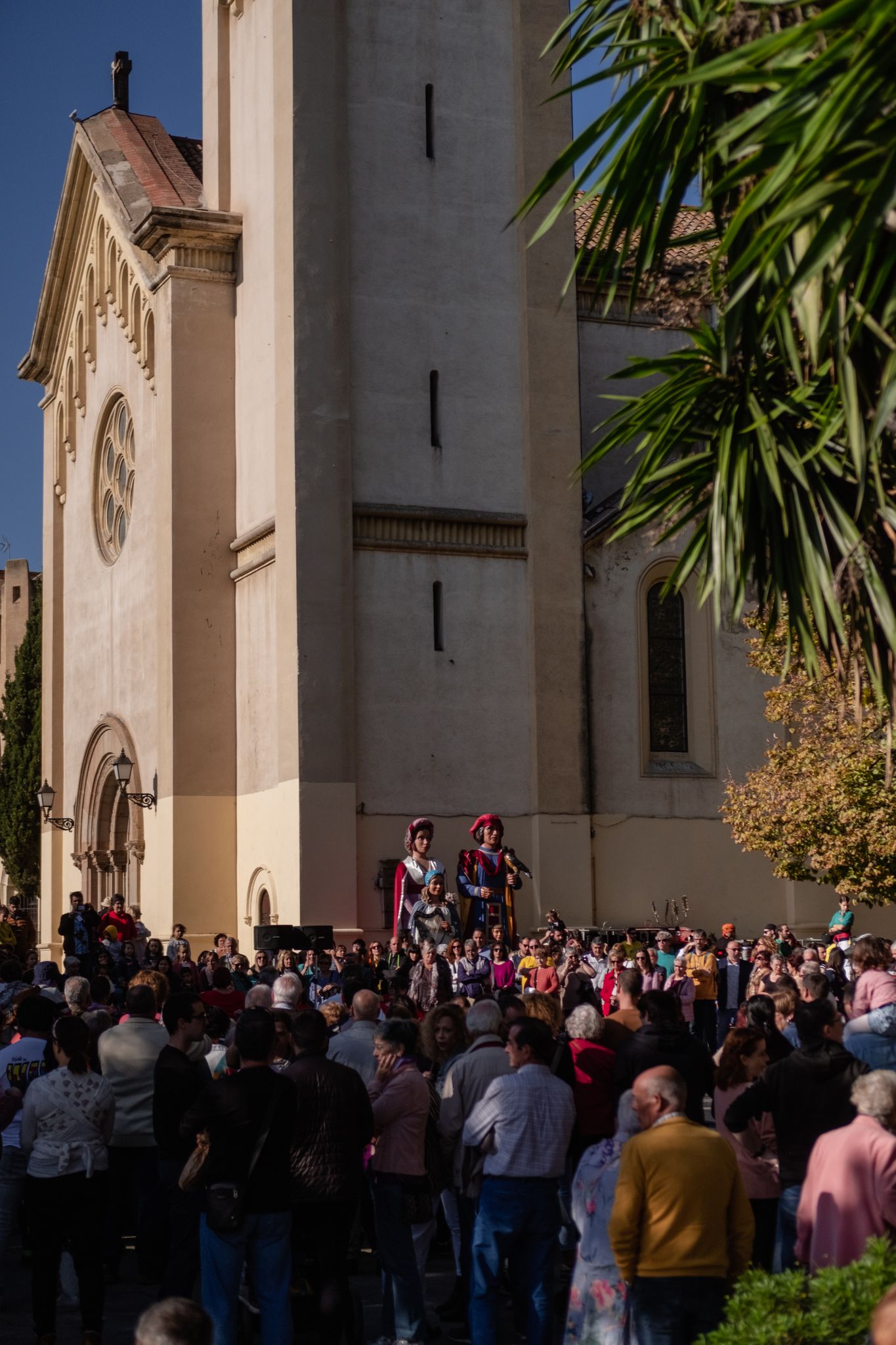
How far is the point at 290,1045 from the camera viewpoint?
1093 cm

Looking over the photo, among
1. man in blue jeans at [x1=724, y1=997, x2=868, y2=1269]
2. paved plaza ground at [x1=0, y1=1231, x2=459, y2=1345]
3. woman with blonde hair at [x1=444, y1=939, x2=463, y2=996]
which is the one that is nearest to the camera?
man in blue jeans at [x1=724, y1=997, x2=868, y2=1269]

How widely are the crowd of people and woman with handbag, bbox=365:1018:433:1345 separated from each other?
13 millimetres

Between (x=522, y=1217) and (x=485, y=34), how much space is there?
24697mm

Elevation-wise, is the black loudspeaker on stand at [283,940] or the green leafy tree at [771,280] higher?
the green leafy tree at [771,280]

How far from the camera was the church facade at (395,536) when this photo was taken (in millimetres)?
27766

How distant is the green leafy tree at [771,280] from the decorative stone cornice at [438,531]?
1751 cm

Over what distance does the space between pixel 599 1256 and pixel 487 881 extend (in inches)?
615

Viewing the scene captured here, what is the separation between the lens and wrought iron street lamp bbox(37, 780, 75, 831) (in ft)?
123

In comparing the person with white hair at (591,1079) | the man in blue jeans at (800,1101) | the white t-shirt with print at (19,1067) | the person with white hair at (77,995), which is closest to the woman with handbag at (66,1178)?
the white t-shirt with print at (19,1067)

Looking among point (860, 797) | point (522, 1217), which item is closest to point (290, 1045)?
point (522, 1217)

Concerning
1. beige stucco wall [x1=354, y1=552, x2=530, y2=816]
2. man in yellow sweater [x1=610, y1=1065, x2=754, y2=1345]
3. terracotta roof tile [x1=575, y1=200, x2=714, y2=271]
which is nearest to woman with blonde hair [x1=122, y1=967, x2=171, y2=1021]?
man in yellow sweater [x1=610, y1=1065, x2=754, y2=1345]

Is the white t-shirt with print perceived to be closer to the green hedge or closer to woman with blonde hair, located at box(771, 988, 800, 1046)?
woman with blonde hair, located at box(771, 988, 800, 1046)

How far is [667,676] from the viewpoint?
30031mm

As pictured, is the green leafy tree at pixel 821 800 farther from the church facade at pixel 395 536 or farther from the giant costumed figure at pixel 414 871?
the giant costumed figure at pixel 414 871
